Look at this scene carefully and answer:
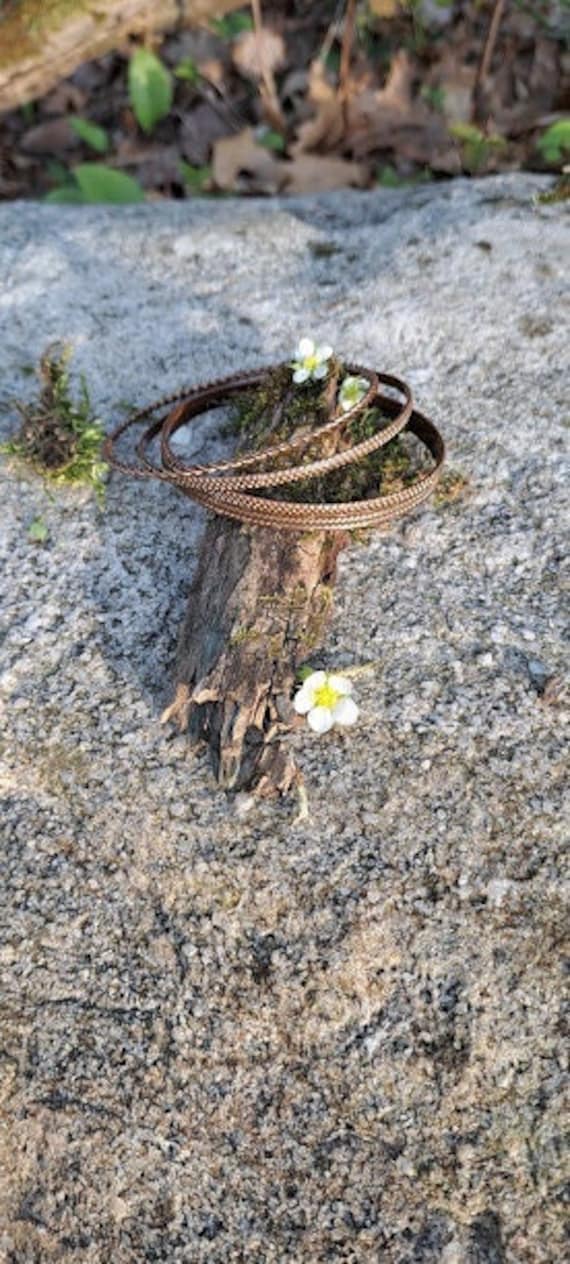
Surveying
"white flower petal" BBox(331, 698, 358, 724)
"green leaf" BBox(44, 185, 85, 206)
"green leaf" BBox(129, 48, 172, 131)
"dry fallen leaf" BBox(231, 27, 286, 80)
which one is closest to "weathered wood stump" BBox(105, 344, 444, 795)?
"white flower petal" BBox(331, 698, 358, 724)

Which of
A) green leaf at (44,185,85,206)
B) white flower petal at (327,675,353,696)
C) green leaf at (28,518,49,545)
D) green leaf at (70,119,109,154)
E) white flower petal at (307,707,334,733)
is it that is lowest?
white flower petal at (307,707,334,733)

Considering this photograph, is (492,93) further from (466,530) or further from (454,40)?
(466,530)

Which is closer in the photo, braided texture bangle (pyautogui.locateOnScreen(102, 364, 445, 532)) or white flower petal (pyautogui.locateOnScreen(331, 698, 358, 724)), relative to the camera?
white flower petal (pyautogui.locateOnScreen(331, 698, 358, 724))

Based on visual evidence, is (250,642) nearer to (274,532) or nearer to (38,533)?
(274,532)

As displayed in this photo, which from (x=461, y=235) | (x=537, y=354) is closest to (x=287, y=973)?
(x=537, y=354)

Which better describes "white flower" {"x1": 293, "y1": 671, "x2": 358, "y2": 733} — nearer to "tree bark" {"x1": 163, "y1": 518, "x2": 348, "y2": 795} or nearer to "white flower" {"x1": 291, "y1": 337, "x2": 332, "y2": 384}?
"tree bark" {"x1": 163, "y1": 518, "x2": 348, "y2": 795}

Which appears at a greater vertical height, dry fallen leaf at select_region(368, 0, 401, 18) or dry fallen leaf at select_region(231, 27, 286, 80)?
dry fallen leaf at select_region(368, 0, 401, 18)
